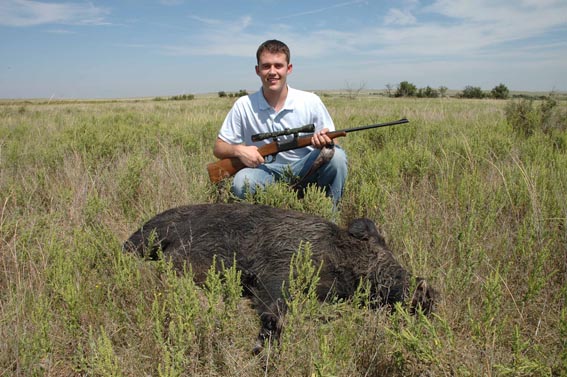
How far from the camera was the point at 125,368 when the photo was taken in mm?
2141

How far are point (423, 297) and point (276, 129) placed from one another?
3196 mm

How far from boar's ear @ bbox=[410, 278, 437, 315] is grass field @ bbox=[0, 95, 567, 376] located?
0.40 feet

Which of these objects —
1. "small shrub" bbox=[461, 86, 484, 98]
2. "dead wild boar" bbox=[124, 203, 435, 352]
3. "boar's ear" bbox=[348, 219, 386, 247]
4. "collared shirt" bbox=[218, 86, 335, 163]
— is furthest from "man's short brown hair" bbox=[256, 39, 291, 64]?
"small shrub" bbox=[461, 86, 484, 98]

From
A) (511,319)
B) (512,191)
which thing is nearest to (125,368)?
(511,319)

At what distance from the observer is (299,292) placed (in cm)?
235

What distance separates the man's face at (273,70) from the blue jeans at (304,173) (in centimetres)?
99

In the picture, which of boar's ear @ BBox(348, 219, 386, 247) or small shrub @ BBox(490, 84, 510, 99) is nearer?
boar's ear @ BBox(348, 219, 386, 247)

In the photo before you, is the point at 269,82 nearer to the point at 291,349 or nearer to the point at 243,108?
the point at 243,108

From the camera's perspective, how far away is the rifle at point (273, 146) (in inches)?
182

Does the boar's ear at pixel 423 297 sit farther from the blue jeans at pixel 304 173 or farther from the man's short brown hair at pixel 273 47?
the man's short brown hair at pixel 273 47

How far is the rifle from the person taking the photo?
15.2 feet

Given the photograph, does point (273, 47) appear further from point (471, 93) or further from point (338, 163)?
point (471, 93)

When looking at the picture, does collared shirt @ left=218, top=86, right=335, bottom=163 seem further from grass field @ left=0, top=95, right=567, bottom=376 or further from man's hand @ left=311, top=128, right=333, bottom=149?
grass field @ left=0, top=95, right=567, bottom=376

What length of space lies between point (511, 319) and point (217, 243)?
225 cm
